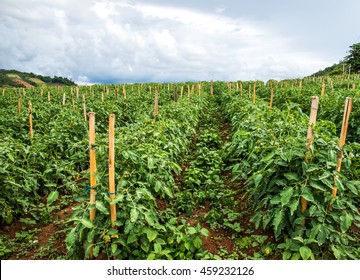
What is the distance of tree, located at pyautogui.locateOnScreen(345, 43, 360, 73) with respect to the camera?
1647 inches

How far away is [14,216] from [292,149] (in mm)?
3799

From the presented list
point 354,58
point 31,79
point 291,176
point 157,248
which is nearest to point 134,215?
point 157,248

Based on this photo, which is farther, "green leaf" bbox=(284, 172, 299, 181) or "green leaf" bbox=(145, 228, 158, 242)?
"green leaf" bbox=(284, 172, 299, 181)

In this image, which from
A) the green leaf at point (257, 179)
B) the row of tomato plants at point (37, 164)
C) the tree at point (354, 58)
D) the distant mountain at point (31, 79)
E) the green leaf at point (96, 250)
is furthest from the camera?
the distant mountain at point (31, 79)

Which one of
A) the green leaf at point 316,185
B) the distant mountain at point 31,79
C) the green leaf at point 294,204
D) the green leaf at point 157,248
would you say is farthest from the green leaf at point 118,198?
the distant mountain at point 31,79

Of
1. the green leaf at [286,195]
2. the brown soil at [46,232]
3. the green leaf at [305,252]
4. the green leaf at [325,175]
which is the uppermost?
the green leaf at [325,175]

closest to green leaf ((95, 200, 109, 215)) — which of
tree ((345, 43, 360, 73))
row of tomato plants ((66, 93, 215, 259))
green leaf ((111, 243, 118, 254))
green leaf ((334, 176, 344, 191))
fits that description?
row of tomato plants ((66, 93, 215, 259))

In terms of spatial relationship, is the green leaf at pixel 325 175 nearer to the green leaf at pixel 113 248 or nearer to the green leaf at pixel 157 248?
the green leaf at pixel 157 248

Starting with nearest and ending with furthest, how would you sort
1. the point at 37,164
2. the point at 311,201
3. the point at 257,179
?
the point at 311,201
the point at 257,179
the point at 37,164

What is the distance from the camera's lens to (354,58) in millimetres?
43375

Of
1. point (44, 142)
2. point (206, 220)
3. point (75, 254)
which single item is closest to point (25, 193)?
point (44, 142)

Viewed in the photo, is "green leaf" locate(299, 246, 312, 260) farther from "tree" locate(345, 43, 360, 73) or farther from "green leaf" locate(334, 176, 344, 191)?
"tree" locate(345, 43, 360, 73)

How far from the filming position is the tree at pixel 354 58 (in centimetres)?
4184

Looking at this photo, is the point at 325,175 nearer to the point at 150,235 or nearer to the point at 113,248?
the point at 150,235
